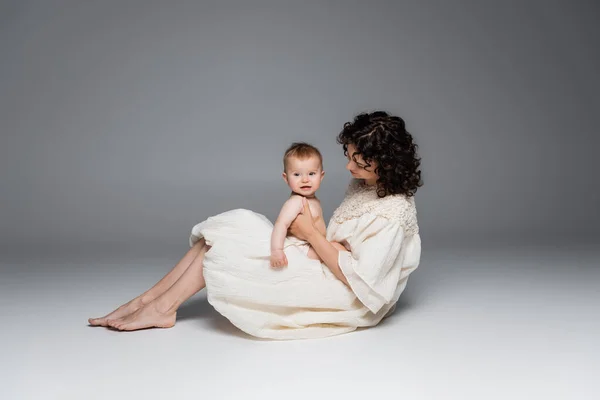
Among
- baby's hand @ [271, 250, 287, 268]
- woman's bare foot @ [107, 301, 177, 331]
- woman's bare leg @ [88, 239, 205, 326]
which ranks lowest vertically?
woman's bare foot @ [107, 301, 177, 331]

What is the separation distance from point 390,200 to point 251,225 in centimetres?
71

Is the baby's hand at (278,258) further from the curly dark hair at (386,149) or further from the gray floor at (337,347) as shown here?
the curly dark hair at (386,149)

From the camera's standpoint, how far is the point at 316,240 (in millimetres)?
4059

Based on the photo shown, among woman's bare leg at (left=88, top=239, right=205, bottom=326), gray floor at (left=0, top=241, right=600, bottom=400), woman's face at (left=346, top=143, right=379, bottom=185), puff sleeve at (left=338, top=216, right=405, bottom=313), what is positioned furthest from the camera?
woman's bare leg at (left=88, top=239, right=205, bottom=326)

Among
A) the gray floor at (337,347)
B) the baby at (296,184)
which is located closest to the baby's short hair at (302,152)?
the baby at (296,184)

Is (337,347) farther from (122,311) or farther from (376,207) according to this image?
(122,311)

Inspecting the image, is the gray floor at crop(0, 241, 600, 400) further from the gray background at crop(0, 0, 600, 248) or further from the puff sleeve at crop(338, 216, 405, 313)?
the gray background at crop(0, 0, 600, 248)

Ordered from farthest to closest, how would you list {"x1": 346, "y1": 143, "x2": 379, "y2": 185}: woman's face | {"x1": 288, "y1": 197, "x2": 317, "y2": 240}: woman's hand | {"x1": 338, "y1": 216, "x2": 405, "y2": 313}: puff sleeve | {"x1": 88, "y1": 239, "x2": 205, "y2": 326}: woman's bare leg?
{"x1": 88, "y1": 239, "x2": 205, "y2": 326}: woman's bare leg < {"x1": 346, "y1": 143, "x2": 379, "y2": 185}: woman's face < {"x1": 288, "y1": 197, "x2": 317, "y2": 240}: woman's hand < {"x1": 338, "y1": 216, "x2": 405, "y2": 313}: puff sleeve

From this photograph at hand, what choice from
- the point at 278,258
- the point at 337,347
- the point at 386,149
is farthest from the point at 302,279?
the point at 386,149

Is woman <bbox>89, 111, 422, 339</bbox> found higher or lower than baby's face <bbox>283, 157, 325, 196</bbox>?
lower

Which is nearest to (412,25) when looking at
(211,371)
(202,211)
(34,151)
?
(202,211)

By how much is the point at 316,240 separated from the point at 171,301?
83 centimetres

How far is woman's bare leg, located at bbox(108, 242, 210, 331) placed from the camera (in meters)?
4.20

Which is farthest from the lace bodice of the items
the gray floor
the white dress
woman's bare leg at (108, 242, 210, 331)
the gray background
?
the gray background
